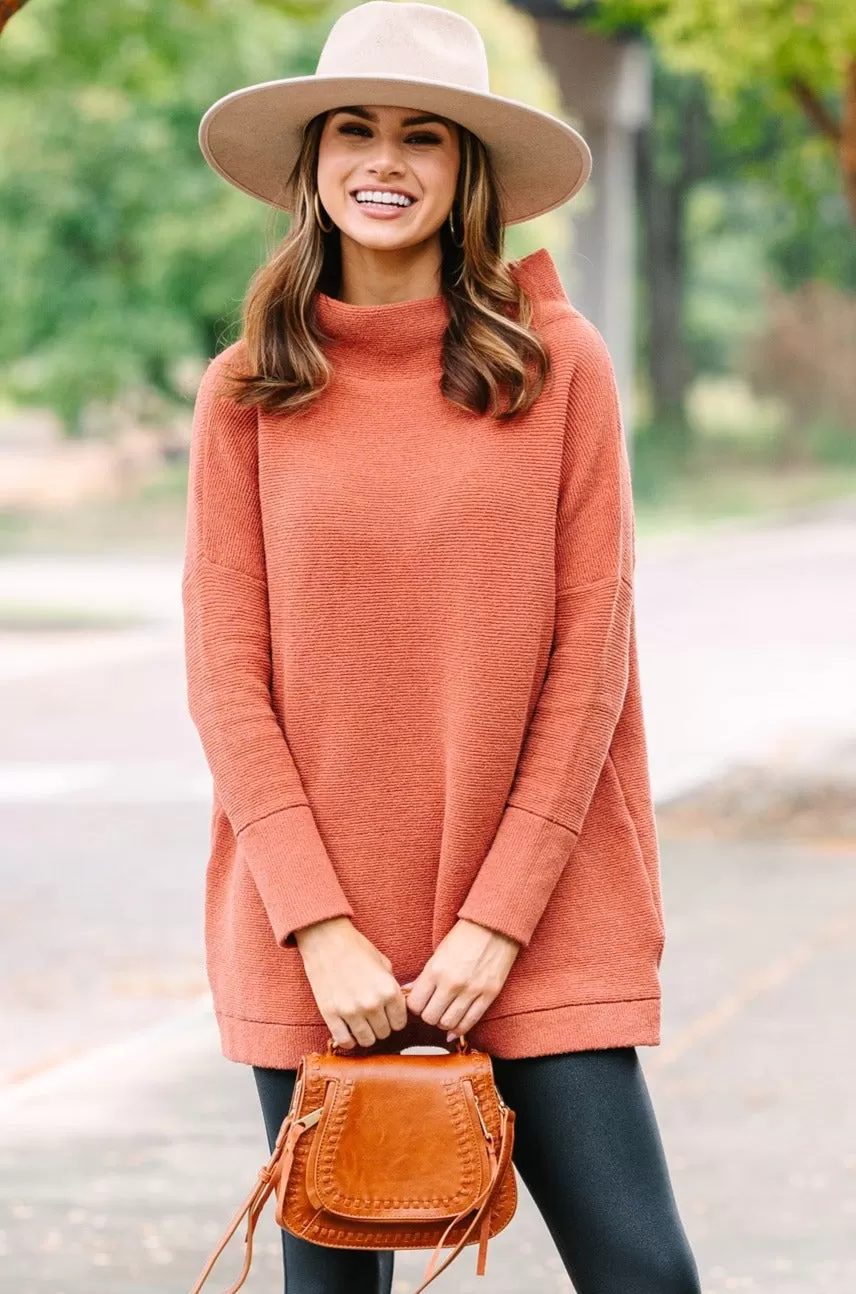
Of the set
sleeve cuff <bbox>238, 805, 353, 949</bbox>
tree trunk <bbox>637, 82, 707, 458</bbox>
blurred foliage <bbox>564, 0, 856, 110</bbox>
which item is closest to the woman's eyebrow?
sleeve cuff <bbox>238, 805, 353, 949</bbox>

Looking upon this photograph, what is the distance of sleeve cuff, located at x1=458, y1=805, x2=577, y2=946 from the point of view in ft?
8.20

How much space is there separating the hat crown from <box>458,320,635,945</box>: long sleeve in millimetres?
377

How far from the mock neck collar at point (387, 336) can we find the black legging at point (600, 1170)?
824 mm

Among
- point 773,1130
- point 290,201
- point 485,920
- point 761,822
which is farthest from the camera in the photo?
point 761,822

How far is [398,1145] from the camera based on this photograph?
247 centimetres

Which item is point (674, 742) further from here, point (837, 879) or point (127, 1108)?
point (127, 1108)

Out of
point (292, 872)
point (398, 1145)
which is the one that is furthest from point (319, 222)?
point (398, 1145)

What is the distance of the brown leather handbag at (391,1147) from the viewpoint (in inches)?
96.6

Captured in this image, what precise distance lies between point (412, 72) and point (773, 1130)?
3.09 m

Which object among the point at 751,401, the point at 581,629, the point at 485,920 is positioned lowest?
the point at 751,401

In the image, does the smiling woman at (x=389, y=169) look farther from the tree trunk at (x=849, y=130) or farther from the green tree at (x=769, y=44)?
the tree trunk at (x=849, y=130)

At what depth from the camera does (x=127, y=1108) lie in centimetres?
523

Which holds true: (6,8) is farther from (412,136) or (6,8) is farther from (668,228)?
(668,228)

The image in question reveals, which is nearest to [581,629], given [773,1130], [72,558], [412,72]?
[412,72]
